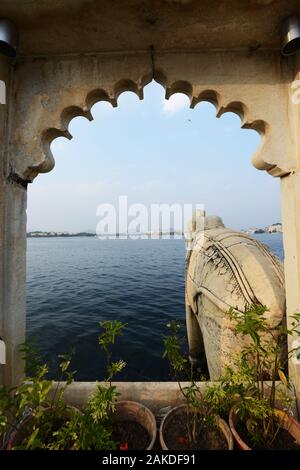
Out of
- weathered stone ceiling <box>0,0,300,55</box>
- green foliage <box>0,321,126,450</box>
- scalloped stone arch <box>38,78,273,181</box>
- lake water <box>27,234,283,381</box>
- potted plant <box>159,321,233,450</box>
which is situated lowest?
lake water <box>27,234,283,381</box>

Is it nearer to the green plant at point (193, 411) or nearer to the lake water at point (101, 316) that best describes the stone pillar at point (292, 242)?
the green plant at point (193, 411)

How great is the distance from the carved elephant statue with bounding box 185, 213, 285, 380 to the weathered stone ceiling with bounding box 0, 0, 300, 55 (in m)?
3.14

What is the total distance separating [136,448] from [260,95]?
12.1ft

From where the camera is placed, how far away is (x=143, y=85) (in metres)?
2.76

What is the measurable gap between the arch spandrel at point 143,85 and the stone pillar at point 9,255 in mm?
101

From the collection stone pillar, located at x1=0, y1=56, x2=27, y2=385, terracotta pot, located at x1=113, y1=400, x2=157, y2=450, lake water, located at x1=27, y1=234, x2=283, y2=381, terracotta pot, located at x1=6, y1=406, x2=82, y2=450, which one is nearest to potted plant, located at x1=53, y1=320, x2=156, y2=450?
terracotta pot, located at x1=113, y1=400, x2=157, y2=450

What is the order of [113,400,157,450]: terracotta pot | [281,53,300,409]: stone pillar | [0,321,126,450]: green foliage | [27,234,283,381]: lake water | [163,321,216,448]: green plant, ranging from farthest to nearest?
[27,234,283,381]: lake water < [281,53,300,409]: stone pillar < [113,400,157,450]: terracotta pot < [163,321,216,448]: green plant < [0,321,126,450]: green foliage

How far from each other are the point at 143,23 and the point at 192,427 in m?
3.97

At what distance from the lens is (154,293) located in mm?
18688

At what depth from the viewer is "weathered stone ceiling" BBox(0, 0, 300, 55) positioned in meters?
2.25

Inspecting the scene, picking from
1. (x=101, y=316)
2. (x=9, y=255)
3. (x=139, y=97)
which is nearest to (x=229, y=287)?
(x=139, y=97)

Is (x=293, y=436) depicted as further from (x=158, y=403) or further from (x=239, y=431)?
(x=158, y=403)

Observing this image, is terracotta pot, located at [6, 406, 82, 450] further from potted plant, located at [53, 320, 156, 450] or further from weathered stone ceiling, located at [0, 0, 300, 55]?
weathered stone ceiling, located at [0, 0, 300, 55]

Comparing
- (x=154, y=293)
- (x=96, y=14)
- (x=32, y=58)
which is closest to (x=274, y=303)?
(x=96, y=14)
